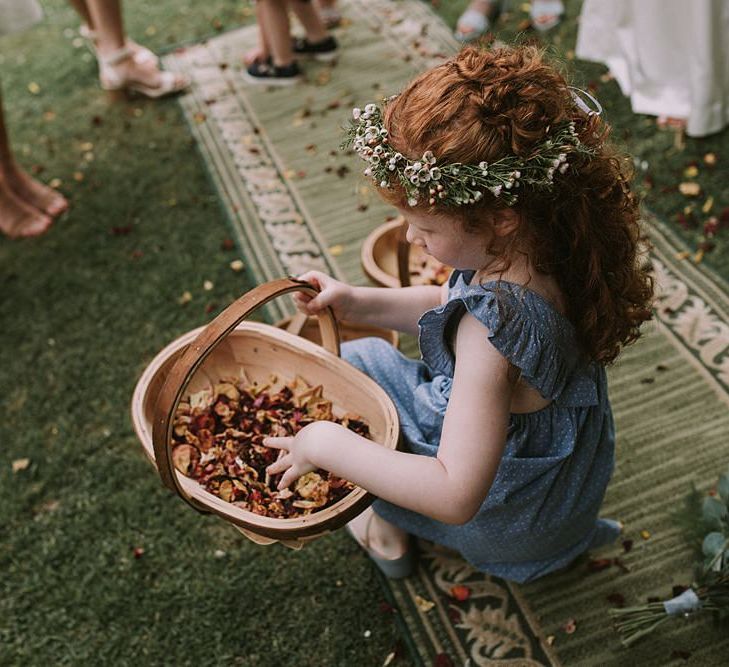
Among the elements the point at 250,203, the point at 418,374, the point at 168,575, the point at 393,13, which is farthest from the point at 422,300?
the point at 393,13

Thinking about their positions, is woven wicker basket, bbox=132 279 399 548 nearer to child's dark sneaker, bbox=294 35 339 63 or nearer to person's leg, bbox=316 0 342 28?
child's dark sneaker, bbox=294 35 339 63

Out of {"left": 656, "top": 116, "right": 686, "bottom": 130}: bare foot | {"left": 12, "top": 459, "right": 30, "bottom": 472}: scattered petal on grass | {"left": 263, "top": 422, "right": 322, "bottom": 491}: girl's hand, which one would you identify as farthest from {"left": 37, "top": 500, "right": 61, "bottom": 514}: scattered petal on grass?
{"left": 656, "top": 116, "right": 686, "bottom": 130}: bare foot

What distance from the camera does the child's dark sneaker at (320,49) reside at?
10.2 feet

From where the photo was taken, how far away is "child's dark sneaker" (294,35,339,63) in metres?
3.10

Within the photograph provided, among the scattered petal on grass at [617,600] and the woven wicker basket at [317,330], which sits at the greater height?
the woven wicker basket at [317,330]

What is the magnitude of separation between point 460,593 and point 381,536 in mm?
183

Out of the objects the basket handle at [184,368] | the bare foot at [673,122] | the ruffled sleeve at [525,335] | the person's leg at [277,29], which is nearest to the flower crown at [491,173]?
the ruffled sleeve at [525,335]

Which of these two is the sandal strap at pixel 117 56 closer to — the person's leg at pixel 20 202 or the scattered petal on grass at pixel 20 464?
the person's leg at pixel 20 202

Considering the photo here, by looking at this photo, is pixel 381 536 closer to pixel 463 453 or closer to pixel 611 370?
pixel 463 453

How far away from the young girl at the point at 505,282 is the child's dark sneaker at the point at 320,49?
81.4 inches

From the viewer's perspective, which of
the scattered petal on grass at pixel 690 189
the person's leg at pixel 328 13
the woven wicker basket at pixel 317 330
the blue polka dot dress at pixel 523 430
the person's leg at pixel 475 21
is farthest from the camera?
the person's leg at pixel 328 13

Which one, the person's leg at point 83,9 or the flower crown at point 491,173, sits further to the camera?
the person's leg at point 83,9

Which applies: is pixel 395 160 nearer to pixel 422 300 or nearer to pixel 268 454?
pixel 422 300

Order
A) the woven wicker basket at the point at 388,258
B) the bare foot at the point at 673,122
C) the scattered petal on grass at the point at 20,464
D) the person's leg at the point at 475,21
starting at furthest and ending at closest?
the person's leg at the point at 475,21 → the bare foot at the point at 673,122 → the scattered petal on grass at the point at 20,464 → the woven wicker basket at the point at 388,258
